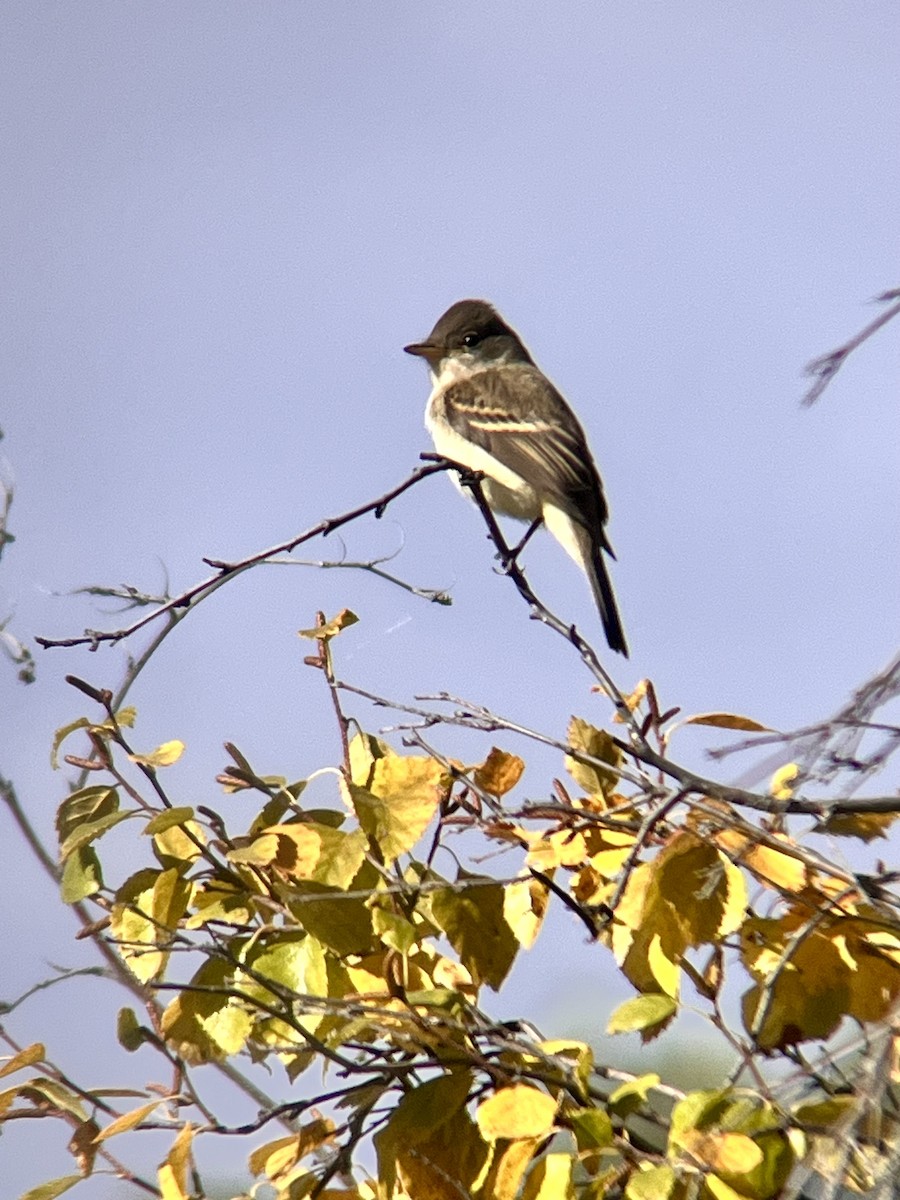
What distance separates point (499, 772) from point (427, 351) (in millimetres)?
4886

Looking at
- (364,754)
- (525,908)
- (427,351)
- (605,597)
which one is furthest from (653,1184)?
(427,351)

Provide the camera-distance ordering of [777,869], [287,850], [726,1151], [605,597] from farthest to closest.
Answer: [605,597]
[287,850]
[777,869]
[726,1151]

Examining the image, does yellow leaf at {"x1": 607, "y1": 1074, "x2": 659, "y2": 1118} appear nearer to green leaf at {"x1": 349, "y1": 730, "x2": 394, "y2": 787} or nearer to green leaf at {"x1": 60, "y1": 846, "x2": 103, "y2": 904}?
green leaf at {"x1": 349, "y1": 730, "x2": 394, "y2": 787}

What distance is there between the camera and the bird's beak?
7.20 meters

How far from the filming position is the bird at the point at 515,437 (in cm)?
595

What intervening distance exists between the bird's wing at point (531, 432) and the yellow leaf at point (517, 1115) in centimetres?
402

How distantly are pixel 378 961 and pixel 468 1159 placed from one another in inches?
14.0

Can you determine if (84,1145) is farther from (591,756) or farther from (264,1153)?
(591,756)

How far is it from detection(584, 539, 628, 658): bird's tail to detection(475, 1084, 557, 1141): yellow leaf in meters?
3.62

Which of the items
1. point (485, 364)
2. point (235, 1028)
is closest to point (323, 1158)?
point (235, 1028)

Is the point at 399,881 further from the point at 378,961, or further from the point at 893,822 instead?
the point at 893,822

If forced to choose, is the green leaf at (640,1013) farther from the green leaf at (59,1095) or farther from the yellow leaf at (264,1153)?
the green leaf at (59,1095)

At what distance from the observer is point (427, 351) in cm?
722

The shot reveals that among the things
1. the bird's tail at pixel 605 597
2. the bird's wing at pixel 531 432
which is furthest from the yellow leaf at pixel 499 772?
the bird's wing at pixel 531 432
